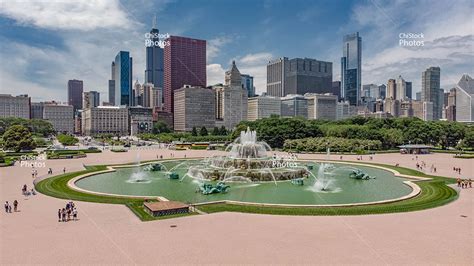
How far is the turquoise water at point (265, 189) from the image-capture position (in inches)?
1187

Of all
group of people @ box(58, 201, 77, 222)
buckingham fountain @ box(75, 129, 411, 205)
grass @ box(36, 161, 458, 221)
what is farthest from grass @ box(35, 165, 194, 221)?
group of people @ box(58, 201, 77, 222)

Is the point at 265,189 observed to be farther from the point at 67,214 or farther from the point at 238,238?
the point at 67,214

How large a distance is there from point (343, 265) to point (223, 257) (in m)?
5.03

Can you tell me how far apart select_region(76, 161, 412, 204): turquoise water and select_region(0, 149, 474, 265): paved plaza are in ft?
20.9

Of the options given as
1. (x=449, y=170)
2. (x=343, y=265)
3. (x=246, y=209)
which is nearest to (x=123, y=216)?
(x=246, y=209)

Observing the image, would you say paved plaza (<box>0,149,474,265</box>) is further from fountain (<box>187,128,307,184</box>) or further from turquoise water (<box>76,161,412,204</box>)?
fountain (<box>187,128,307,184</box>)

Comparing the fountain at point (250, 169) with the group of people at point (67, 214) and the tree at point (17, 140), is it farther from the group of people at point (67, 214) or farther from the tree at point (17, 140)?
the tree at point (17, 140)

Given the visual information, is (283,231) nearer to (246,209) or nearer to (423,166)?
(246,209)

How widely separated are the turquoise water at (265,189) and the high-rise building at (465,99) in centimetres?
8819

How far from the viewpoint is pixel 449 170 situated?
48000 mm

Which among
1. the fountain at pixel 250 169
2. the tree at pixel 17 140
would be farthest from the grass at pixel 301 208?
the tree at pixel 17 140

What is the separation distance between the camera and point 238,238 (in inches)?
728

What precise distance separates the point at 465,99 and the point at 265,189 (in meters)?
153

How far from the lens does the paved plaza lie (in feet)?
51.5
